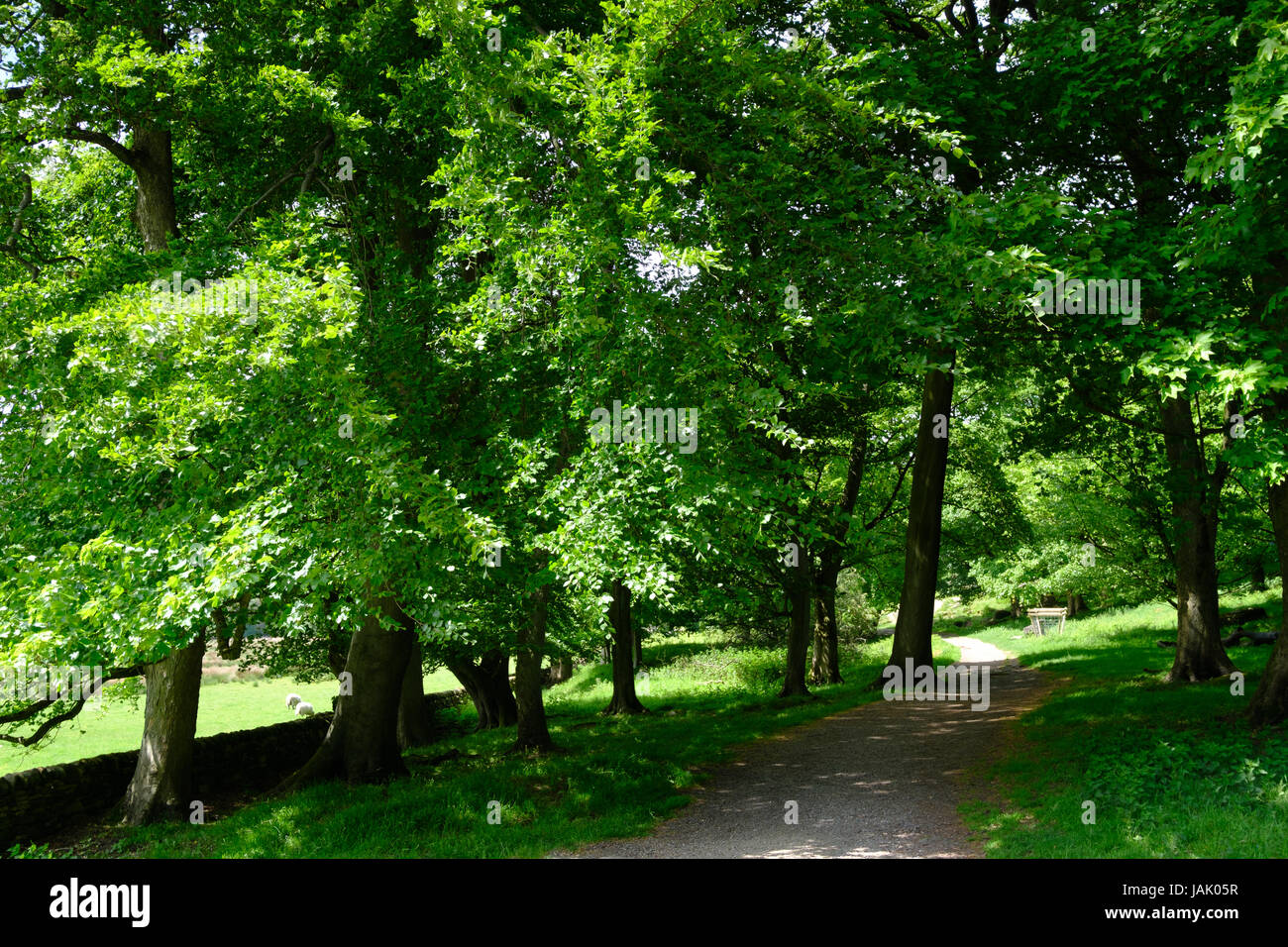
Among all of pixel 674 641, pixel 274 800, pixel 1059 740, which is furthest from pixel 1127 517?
pixel 674 641

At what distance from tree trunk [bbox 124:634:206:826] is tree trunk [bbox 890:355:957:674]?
1278 centimetres

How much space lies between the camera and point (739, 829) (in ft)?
31.0

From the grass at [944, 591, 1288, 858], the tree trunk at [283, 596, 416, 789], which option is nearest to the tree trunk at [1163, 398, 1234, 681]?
the grass at [944, 591, 1288, 858]

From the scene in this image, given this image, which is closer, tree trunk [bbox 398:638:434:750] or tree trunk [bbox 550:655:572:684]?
tree trunk [bbox 398:638:434:750]

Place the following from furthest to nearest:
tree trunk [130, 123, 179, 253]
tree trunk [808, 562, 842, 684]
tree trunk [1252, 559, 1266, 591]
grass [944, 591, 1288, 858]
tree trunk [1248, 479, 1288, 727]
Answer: tree trunk [808, 562, 842, 684] → tree trunk [1252, 559, 1266, 591] → tree trunk [130, 123, 179, 253] → tree trunk [1248, 479, 1288, 727] → grass [944, 591, 1288, 858]

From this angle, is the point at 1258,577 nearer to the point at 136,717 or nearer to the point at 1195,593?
the point at 1195,593

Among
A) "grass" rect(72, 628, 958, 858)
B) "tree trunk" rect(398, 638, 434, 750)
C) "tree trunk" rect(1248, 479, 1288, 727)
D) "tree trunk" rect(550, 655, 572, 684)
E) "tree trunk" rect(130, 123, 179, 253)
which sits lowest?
"tree trunk" rect(550, 655, 572, 684)

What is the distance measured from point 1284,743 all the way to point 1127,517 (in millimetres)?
11248

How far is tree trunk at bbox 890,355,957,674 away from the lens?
16812mm

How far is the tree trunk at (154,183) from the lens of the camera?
13094mm

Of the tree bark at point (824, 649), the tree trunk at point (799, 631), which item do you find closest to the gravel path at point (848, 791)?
the tree trunk at point (799, 631)

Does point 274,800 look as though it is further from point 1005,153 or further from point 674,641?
point 674,641

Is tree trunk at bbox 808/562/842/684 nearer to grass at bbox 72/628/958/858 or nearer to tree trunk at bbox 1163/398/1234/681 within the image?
grass at bbox 72/628/958/858

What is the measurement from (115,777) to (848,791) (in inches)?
485
